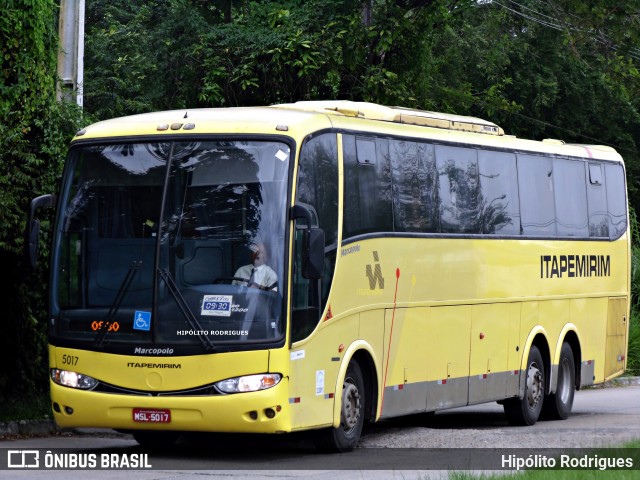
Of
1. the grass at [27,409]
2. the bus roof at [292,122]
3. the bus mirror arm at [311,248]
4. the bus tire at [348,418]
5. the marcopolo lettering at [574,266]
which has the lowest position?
the grass at [27,409]

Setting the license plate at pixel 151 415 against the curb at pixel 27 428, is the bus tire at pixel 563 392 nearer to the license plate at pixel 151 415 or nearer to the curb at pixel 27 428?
the curb at pixel 27 428

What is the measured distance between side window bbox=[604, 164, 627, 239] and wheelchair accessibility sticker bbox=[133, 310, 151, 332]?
10319 mm

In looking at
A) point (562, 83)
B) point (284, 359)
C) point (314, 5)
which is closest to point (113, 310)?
point (284, 359)

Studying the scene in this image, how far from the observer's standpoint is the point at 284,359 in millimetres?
12359

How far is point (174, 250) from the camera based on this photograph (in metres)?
12.6

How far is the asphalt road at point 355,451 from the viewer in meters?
11.9

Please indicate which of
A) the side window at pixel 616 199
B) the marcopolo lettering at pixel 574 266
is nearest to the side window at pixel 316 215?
the marcopolo lettering at pixel 574 266

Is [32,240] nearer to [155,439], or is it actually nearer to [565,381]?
[155,439]

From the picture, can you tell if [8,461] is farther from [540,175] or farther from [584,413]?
[584,413]

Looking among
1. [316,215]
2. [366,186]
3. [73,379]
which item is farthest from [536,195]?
[73,379]

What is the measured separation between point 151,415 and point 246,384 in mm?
940

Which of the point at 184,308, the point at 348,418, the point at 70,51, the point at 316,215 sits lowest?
the point at 348,418

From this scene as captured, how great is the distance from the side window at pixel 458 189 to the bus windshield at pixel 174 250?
370cm

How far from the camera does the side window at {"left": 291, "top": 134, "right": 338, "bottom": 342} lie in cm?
1268
